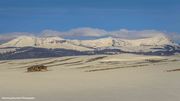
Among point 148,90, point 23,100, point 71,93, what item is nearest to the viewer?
point 23,100

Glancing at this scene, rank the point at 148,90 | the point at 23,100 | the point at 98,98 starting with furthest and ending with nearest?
the point at 148,90
the point at 98,98
the point at 23,100

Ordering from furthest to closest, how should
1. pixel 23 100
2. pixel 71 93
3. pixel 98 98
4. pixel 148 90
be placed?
1. pixel 148 90
2. pixel 71 93
3. pixel 98 98
4. pixel 23 100

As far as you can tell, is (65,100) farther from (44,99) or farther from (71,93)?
(71,93)

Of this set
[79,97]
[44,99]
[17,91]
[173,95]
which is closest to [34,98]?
[44,99]

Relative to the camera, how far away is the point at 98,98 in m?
23.1

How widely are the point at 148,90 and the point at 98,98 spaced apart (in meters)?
5.24

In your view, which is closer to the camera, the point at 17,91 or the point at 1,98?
the point at 1,98

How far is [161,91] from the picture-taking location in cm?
2645

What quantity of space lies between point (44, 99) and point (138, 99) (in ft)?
15.4

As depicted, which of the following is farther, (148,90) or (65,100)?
(148,90)

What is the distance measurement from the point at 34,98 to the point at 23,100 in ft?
3.81

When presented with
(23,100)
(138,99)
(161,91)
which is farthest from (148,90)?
(23,100)

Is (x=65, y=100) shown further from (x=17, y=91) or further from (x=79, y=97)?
(x=17, y=91)

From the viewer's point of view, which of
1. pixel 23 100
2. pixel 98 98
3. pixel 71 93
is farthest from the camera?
pixel 71 93
